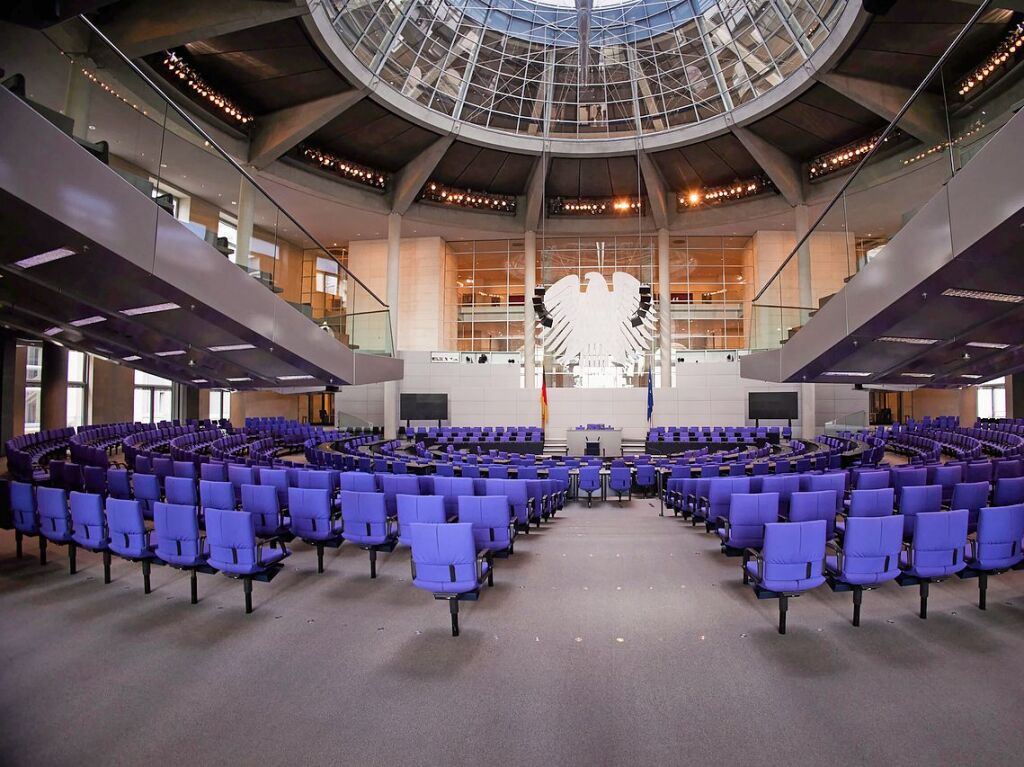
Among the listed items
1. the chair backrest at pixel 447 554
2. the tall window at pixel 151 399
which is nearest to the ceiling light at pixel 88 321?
the chair backrest at pixel 447 554

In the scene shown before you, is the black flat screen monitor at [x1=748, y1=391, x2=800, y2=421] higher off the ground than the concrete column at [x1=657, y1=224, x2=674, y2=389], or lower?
lower

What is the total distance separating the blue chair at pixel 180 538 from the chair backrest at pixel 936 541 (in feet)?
19.8

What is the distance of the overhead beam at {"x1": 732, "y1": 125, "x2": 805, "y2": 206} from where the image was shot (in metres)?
19.9

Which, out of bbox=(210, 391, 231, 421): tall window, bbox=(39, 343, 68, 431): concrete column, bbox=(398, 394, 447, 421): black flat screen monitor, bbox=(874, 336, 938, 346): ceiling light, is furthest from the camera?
bbox=(210, 391, 231, 421): tall window

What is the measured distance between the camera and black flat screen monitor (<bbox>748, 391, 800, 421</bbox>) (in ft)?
72.8

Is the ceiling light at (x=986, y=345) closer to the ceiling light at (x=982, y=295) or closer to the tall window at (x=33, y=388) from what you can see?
the ceiling light at (x=982, y=295)

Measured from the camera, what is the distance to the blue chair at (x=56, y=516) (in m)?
5.12

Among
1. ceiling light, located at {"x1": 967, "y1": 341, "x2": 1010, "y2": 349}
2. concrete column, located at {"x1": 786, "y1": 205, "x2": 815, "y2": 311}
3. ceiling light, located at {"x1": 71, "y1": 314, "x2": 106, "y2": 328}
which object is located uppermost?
concrete column, located at {"x1": 786, "y1": 205, "x2": 815, "y2": 311}

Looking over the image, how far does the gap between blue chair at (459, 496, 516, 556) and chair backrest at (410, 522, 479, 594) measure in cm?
120

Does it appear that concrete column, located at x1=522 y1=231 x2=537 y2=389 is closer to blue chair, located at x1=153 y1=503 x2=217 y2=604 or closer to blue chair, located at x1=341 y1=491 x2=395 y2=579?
blue chair, located at x1=341 y1=491 x2=395 y2=579

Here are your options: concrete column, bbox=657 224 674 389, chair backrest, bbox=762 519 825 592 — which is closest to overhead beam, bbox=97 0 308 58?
chair backrest, bbox=762 519 825 592

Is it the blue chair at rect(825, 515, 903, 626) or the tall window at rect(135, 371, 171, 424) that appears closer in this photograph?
the blue chair at rect(825, 515, 903, 626)

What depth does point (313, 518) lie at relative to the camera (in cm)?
552

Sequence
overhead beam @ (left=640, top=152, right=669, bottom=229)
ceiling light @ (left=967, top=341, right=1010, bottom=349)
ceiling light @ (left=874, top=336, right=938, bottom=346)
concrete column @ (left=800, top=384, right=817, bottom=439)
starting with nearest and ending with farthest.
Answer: ceiling light @ (left=874, top=336, right=938, bottom=346), ceiling light @ (left=967, top=341, right=1010, bottom=349), concrete column @ (left=800, top=384, right=817, bottom=439), overhead beam @ (left=640, top=152, right=669, bottom=229)
